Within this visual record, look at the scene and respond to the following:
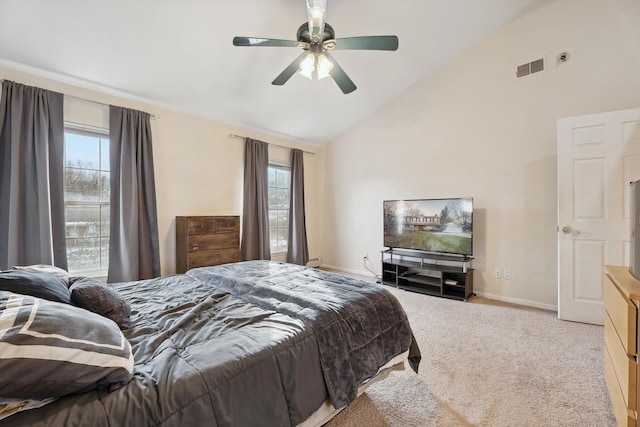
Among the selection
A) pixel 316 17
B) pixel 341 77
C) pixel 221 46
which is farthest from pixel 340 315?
pixel 221 46

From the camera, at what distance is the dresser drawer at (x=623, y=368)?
3.86ft

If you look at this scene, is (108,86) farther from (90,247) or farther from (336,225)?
(336,225)

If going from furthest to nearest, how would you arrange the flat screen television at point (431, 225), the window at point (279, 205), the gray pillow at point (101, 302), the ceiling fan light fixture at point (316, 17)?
the window at point (279, 205) → the flat screen television at point (431, 225) → the ceiling fan light fixture at point (316, 17) → the gray pillow at point (101, 302)

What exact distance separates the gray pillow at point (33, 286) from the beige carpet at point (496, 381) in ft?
4.88

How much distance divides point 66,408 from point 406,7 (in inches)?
147

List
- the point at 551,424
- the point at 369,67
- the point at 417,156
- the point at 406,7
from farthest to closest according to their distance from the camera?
the point at 417,156 < the point at 369,67 < the point at 406,7 < the point at 551,424

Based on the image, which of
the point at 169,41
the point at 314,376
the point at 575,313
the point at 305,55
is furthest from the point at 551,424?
the point at 169,41

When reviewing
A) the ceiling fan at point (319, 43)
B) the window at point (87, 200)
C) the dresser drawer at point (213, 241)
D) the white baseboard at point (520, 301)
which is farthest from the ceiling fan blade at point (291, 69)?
the white baseboard at point (520, 301)

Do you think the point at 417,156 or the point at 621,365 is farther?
the point at 417,156

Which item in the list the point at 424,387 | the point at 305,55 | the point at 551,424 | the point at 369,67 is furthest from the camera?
the point at 369,67

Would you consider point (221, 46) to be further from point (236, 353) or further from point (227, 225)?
point (236, 353)

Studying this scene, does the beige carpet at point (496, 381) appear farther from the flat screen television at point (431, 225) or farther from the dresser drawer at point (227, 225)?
the dresser drawer at point (227, 225)

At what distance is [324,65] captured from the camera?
2309 millimetres

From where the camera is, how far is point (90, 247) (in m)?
3.05
